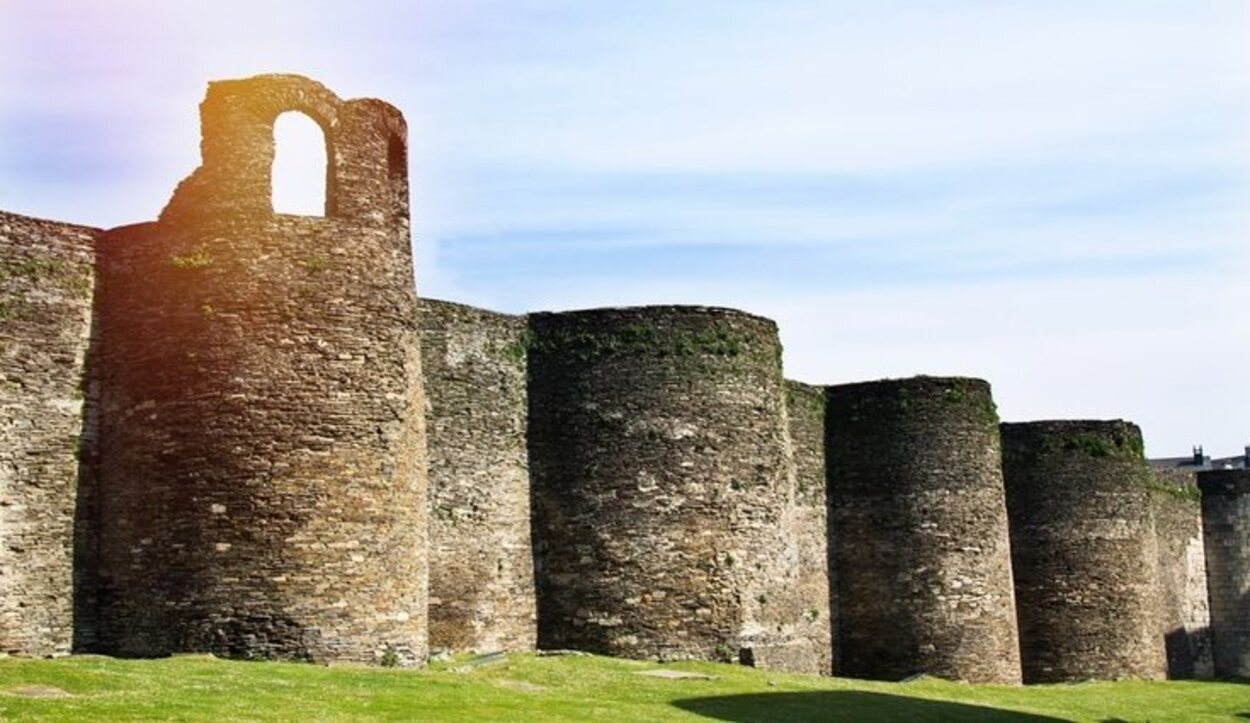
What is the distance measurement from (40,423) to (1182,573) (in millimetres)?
43834

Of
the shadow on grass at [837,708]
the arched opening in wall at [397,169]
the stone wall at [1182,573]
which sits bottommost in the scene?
the shadow on grass at [837,708]

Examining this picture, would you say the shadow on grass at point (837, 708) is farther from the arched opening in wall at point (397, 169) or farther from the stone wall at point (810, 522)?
the arched opening in wall at point (397, 169)

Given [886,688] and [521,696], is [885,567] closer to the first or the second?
[886,688]

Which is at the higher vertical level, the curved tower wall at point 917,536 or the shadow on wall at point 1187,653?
the curved tower wall at point 917,536

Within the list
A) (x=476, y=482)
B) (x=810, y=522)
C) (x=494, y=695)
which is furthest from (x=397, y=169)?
(x=810, y=522)

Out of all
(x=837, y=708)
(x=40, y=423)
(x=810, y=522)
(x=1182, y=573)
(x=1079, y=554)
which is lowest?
(x=837, y=708)

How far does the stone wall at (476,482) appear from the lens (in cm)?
3288

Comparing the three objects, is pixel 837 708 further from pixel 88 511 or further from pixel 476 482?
pixel 88 511

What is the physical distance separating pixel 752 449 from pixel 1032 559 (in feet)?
50.7

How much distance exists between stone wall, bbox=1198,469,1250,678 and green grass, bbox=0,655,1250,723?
2315cm

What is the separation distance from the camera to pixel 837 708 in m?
28.5

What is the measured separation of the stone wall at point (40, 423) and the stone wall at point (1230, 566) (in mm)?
45992

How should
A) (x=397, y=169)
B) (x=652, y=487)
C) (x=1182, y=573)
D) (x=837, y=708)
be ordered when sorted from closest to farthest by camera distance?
(x=837, y=708), (x=397, y=169), (x=652, y=487), (x=1182, y=573)

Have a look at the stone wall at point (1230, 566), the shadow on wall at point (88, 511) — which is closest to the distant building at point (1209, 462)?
the stone wall at point (1230, 566)
